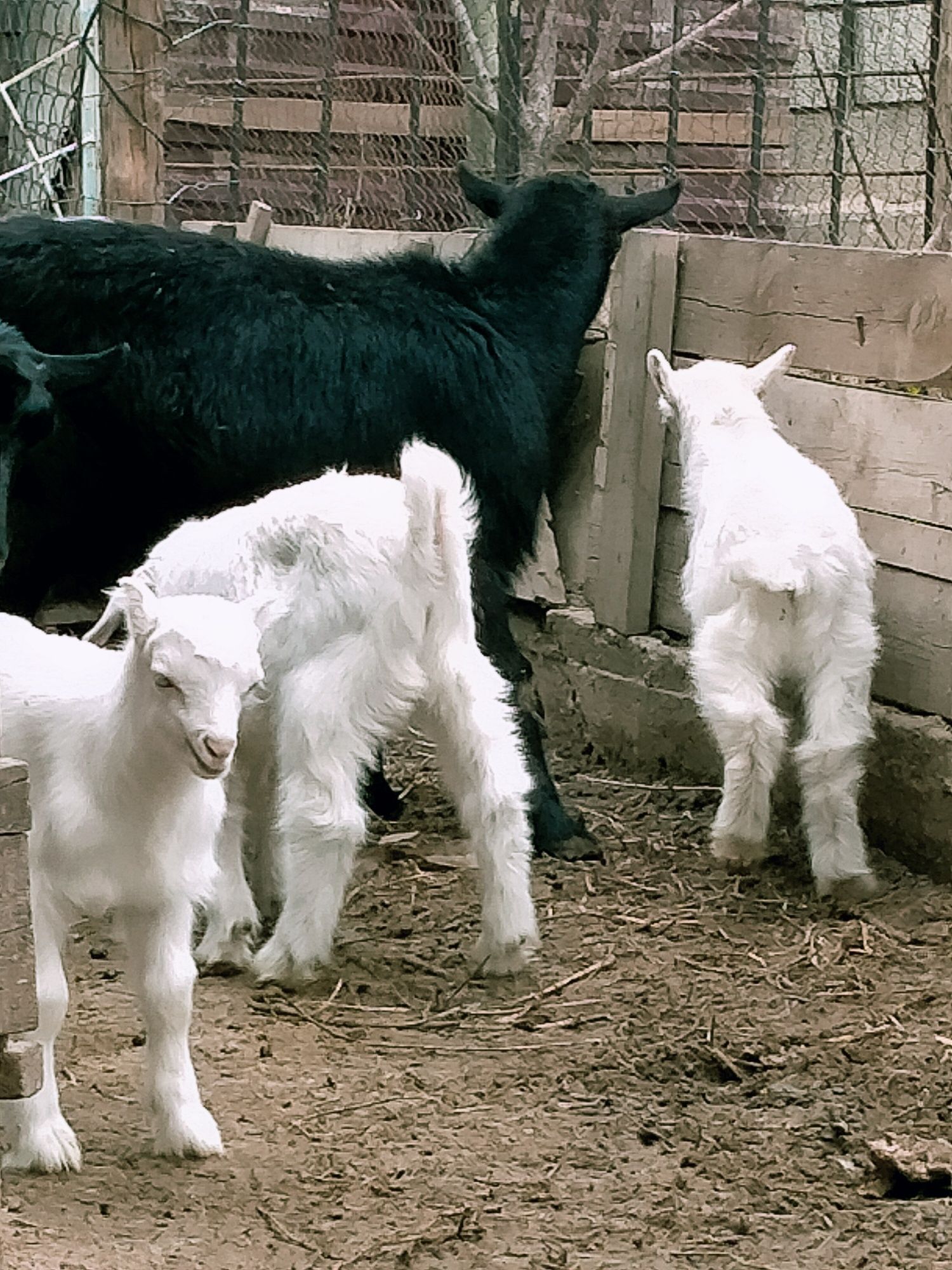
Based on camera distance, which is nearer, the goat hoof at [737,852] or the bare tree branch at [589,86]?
the goat hoof at [737,852]

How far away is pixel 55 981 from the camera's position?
9.83 ft

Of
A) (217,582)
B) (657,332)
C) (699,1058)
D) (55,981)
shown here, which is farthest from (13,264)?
(699,1058)

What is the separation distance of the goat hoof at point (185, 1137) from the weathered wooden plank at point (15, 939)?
804 millimetres

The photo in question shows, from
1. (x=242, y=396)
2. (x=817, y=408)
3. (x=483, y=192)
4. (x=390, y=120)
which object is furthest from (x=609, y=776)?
(x=390, y=120)

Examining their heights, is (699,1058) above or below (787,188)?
below

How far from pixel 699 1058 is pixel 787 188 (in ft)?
16.4

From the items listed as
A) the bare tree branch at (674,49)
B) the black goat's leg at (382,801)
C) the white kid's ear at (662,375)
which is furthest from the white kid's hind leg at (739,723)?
the bare tree branch at (674,49)

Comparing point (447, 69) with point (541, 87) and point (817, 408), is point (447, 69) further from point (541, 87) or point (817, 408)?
point (817, 408)

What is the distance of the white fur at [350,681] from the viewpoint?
12.5 feet

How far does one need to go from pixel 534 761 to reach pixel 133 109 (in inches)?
131

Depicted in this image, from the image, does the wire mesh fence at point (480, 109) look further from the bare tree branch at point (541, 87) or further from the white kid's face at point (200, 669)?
the white kid's face at point (200, 669)

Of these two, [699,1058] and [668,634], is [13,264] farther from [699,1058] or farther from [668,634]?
[699,1058]

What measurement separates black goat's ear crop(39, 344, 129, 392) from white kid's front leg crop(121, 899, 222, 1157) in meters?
1.84

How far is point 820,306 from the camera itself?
507 centimetres
